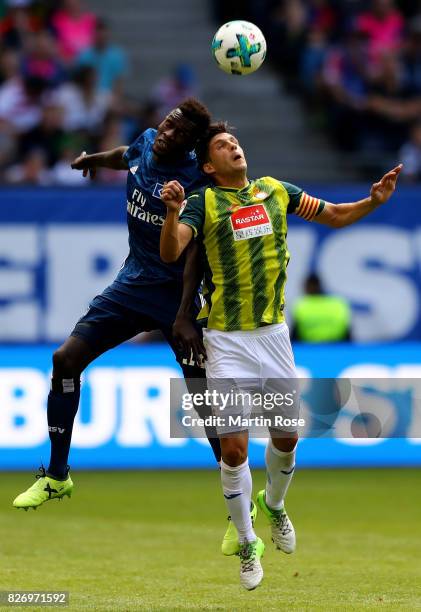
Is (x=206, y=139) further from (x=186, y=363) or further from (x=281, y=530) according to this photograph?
(x=281, y=530)

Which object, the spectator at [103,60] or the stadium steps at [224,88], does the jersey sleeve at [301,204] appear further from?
the spectator at [103,60]

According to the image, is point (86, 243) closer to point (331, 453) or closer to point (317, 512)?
point (331, 453)

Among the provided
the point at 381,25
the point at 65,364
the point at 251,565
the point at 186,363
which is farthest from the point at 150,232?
the point at 381,25

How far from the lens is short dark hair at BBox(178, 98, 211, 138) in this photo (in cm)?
805

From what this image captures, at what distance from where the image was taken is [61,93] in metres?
17.0

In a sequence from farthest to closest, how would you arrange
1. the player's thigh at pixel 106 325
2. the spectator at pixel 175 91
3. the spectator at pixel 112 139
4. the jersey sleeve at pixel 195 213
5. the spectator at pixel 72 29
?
the spectator at pixel 72 29 < the spectator at pixel 175 91 < the spectator at pixel 112 139 < the player's thigh at pixel 106 325 < the jersey sleeve at pixel 195 213

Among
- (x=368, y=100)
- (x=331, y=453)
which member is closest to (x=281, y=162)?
(x=368, y=100)

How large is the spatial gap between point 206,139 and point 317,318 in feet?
22.3

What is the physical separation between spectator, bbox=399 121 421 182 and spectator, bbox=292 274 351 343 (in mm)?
2931

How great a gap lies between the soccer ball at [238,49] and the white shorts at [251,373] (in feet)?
5.06

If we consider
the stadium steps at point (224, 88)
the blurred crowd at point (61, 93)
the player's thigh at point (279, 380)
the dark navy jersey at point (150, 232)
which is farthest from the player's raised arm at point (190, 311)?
the stadium steps at point (224, 88)

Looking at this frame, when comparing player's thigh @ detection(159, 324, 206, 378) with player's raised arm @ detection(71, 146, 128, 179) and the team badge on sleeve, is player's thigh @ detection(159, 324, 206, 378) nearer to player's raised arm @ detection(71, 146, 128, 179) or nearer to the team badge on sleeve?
the team badge on sleeve

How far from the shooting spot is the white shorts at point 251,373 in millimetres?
7871

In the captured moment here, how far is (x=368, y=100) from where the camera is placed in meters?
17.9
